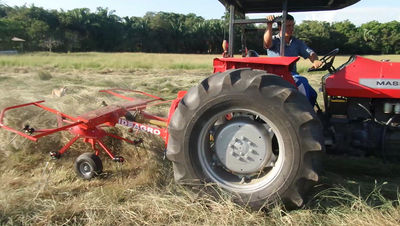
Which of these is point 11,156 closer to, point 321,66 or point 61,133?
point 61,133

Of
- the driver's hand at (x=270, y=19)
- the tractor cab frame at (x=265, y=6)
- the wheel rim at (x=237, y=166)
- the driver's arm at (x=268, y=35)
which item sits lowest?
the wheel rim at (x=237, y=166)

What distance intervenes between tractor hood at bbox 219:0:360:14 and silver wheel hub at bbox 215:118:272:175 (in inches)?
45.5

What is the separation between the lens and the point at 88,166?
9.93 ft

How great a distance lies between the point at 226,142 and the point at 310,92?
1.25 metres

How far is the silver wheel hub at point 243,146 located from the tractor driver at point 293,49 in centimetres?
91

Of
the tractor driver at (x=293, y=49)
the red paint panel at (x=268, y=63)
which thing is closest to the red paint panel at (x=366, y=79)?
the tractor driver at (x=293, y=49)

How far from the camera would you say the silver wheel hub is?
7.76 ft

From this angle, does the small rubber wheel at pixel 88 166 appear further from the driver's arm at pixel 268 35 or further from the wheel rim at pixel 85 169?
the driver's arm at pixel 268 35

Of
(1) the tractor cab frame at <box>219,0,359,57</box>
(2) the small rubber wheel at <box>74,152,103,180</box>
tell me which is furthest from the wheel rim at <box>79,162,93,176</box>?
(1) the tractor cab frame at <box>219,0,359,57</box>

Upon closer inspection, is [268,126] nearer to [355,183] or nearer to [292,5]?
[355,183]

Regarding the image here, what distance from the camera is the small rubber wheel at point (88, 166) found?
2994 mm

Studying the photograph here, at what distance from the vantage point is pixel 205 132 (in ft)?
7.67

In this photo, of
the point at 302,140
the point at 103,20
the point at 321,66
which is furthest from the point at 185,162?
the point at 103,20

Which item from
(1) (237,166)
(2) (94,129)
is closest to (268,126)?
(1) (237,166)
